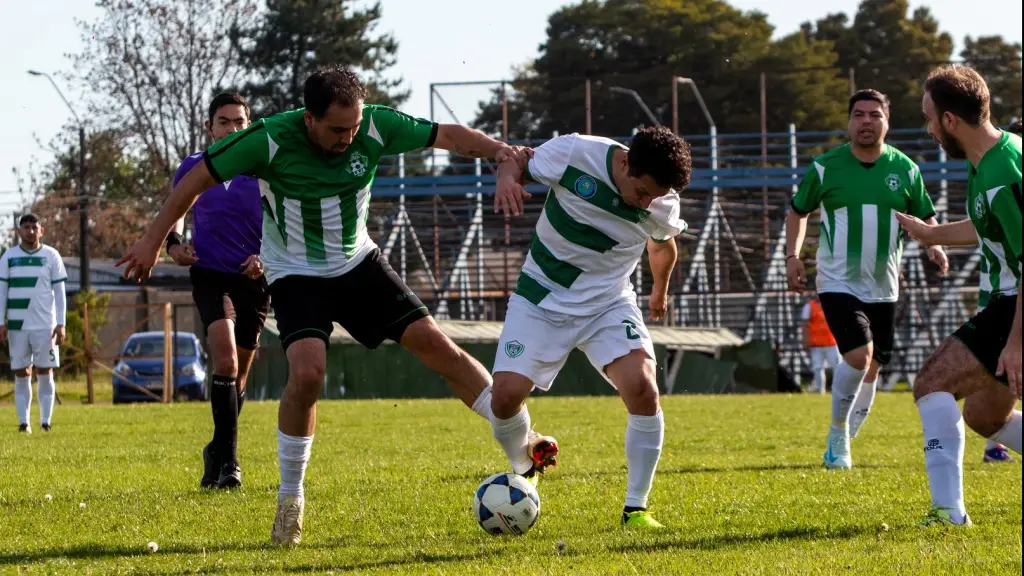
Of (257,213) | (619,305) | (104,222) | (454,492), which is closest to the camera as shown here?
(619,305)

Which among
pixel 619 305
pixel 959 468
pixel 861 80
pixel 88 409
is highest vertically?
pixel 861 80

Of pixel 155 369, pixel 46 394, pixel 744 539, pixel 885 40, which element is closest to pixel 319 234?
pixel 744 539

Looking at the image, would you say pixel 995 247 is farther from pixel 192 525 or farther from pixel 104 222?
pixel 104 222

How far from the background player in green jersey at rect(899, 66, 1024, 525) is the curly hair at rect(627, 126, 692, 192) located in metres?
1.02

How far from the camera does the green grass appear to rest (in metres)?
5.31

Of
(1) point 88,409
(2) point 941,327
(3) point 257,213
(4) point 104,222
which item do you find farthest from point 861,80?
(3) point 257,213

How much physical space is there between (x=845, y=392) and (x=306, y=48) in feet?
149

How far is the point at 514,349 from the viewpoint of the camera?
645cm

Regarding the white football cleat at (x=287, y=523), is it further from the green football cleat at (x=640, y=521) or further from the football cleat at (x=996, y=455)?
the football cleat at (x=996, y=455)

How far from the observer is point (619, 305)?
255 inches

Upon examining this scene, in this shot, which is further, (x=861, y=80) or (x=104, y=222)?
(x=861, y=80)

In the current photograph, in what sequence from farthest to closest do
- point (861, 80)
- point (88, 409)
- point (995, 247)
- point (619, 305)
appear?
1. point (861, 80)
2. point (88, 409)
3. point (619, 305)
4. point (995, 247)

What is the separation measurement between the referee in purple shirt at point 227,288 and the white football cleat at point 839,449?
378 cm

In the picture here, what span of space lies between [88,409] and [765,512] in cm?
1431
